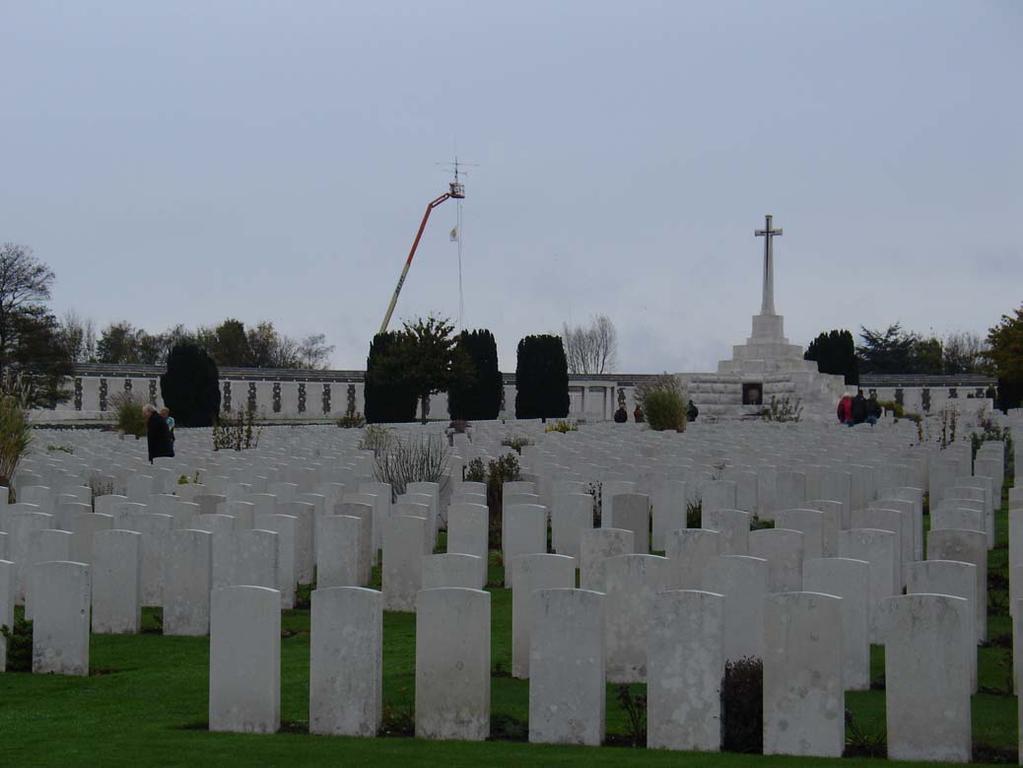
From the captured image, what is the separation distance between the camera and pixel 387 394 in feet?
136

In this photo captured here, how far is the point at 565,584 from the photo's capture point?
6.60m

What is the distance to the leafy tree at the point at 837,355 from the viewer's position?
56.0 m

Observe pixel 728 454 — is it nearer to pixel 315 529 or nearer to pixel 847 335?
pixel 315 529

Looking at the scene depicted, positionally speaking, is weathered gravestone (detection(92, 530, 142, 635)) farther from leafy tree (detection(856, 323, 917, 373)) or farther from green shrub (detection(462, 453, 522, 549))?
leafy tree (detection(856, 323, 917, 373))

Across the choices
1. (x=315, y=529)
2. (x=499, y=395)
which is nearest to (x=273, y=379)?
(x=499, y=395)

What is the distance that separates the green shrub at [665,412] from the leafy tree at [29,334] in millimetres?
22545

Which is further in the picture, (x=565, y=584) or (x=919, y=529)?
(x=919, y=529)

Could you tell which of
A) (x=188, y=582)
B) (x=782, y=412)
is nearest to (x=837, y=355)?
(x=782, y=412)

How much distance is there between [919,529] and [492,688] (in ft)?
13.7

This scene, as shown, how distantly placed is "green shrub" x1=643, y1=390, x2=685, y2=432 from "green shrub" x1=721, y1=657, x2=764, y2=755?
22.9 m

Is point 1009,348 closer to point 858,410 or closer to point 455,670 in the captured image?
point 858,410

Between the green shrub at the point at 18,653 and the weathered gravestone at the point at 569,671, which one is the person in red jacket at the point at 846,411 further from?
the weathered gravestone at the point at 569,671

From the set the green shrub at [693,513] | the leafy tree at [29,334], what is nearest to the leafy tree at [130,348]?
the leafy tree at [29,334]

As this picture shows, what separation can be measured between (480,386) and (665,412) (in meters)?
16.8
